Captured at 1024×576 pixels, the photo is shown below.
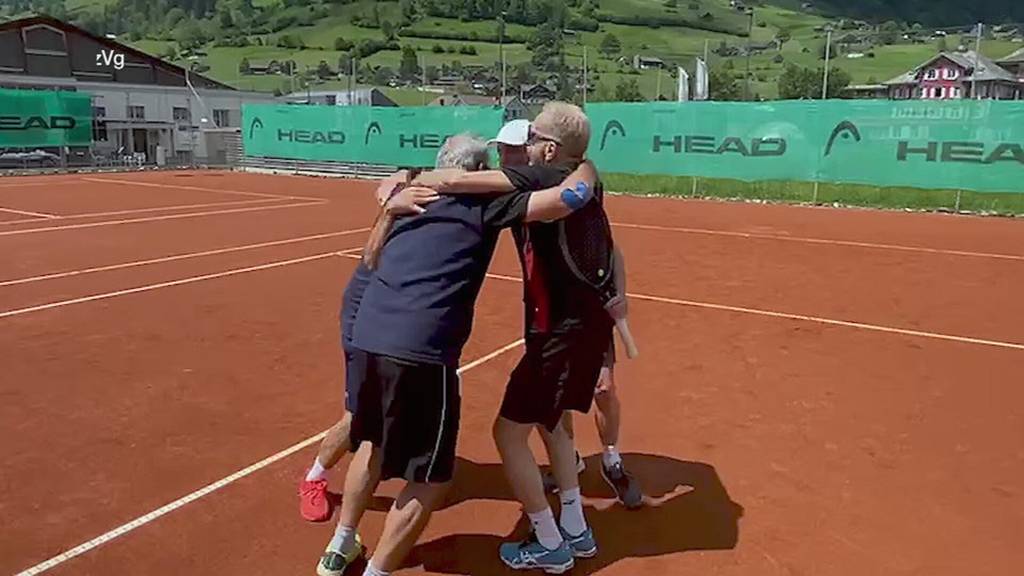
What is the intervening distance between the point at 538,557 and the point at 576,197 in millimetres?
1520

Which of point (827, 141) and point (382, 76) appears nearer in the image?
point (827, 141)

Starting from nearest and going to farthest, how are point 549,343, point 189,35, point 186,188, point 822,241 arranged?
1. point 549,343
2. point 822,241
3. point 186,188
4. point 189,35

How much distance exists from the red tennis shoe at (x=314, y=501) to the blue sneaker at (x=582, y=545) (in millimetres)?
1139

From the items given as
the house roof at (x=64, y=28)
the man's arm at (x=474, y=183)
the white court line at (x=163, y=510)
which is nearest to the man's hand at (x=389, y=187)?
the man's arm at (x=474, y=183)

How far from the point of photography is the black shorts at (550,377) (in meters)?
3.47

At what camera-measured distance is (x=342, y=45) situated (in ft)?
355

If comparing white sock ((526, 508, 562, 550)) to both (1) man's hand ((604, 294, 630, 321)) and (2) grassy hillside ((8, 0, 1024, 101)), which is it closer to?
(1) man's hand ((604, 294, 630, 321))

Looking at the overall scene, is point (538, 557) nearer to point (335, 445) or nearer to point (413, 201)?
point (335, 445)

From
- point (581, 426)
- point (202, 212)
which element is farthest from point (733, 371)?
point (202, 212)

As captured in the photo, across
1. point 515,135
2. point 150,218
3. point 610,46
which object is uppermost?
point 610,46

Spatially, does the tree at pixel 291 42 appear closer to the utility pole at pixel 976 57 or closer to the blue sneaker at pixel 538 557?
the utility pole at pixel 976 57

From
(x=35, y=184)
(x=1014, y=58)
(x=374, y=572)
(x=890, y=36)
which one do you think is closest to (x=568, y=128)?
(x=374, y=572)

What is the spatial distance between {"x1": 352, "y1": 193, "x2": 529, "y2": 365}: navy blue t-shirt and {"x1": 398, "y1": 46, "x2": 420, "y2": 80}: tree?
82.0 m

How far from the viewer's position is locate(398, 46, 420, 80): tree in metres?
85.0
